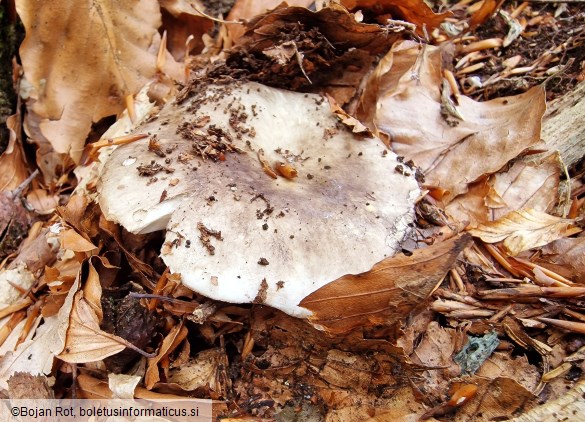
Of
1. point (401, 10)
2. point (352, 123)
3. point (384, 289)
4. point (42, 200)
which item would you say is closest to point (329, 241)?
Answer: point (384, 289)

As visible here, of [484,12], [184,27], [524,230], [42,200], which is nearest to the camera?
[524,230]

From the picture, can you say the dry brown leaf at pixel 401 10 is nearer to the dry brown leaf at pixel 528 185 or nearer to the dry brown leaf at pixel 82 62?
the dry brown leaf at pixel 528 185

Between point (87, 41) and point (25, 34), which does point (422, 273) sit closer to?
point (87, 41)

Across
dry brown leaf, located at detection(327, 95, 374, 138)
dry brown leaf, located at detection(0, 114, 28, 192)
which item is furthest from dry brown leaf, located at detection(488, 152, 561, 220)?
dry brown leaf, located at detection(0, 114, 28, 192)

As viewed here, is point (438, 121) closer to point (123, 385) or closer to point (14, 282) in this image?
point (123, 385)

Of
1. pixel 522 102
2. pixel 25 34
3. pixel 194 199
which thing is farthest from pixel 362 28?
pixel 25 34

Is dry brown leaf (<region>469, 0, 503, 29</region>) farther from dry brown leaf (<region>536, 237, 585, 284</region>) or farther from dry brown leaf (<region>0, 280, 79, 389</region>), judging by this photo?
dry brown leaf (<region>0, 280, 79, 389</region>)

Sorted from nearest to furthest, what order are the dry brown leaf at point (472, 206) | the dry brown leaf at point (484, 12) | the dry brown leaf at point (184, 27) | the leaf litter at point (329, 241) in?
the leaf litter at point (329, 241)
the dry brown leaf at point (472, 206)
the dry brown leaf at point (484, 12)
the dry brown leaf at point (184, 27)

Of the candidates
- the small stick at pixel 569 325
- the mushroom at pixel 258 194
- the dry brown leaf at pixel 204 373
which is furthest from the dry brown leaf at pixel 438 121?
the dry brown leaf at pixel 204 373
